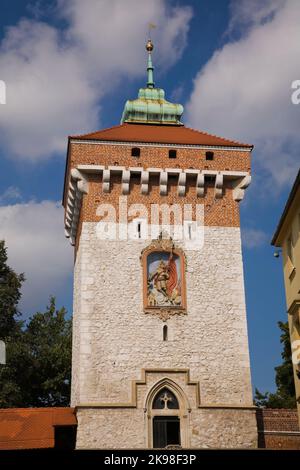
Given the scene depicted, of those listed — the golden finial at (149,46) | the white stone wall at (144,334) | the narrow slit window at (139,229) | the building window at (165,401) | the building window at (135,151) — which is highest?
the golden finial at (149,46)

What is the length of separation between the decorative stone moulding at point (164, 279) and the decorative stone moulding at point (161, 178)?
1851 mm

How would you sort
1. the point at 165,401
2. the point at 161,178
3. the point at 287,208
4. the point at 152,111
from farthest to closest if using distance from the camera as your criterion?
1. the point at 152,111
2. the point at 161,178
3. the point at 165,401
4. the point at 287,208

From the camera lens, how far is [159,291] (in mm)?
22938

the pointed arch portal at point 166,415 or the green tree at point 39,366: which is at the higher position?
the green tree at point 39,366

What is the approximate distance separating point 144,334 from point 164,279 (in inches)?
72.7

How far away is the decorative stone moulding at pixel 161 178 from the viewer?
940 inches

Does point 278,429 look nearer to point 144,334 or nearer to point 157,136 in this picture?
point 144,334

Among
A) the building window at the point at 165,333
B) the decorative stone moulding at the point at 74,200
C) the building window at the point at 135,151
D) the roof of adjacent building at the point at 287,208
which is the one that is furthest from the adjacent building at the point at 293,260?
the decorative stone moulding at the point at 74,200

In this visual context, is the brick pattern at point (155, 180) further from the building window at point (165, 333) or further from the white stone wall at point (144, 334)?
the building window at point (165, 333)

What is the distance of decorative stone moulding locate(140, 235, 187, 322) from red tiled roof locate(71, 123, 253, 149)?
338cm

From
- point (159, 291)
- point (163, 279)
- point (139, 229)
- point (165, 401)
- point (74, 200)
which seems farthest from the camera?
point (74, 200)

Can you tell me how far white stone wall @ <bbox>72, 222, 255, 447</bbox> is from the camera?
2166 cm

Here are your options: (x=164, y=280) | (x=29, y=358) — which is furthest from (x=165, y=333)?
(x=29, y=358)

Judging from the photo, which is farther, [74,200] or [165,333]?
[74,200]
